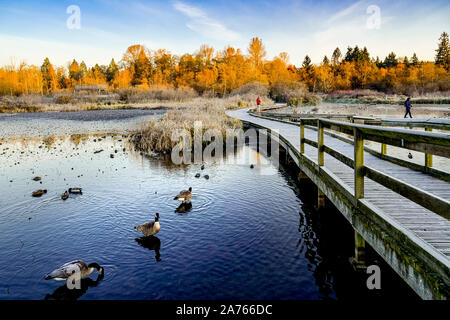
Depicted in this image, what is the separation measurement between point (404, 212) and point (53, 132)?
26.2 meters

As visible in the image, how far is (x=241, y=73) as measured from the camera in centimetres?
7181

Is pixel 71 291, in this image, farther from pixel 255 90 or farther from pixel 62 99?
pixel 62 99

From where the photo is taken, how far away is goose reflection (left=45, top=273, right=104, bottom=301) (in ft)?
18.0

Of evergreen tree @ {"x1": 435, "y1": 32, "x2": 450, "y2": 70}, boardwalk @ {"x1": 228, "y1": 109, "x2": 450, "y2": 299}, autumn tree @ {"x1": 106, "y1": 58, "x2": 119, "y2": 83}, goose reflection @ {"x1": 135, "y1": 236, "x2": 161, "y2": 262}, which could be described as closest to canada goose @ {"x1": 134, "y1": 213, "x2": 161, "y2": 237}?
goose reflection @ {"x1": 135, "y1": 236, "x2": 161, "y2": 262}

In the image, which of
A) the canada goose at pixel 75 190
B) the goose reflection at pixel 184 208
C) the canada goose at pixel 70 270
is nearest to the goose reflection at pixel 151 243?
the canada goose at pixel 70 270

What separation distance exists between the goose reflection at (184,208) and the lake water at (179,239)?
78 mm

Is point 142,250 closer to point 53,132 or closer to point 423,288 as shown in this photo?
point 423,288

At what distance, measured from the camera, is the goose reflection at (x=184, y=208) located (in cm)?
906

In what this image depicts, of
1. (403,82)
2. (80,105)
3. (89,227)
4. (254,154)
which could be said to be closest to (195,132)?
(254,154)

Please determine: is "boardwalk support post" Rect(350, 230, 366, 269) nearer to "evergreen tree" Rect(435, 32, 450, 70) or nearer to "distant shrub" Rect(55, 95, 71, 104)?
"distant shrub" Rect(55, 95, 71, 104)

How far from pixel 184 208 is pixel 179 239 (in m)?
1.76

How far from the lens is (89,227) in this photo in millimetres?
8148

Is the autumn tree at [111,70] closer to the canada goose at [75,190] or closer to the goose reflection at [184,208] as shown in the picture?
the canada goose at [75,190]

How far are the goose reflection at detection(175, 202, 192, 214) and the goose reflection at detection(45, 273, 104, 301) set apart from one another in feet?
11.0
